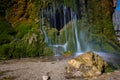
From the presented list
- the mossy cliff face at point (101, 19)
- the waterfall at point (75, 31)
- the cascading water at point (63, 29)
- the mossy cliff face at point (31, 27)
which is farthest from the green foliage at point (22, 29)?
the mossy cliff face at point (101, 19)

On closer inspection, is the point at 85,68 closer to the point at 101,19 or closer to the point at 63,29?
the point at 63,29

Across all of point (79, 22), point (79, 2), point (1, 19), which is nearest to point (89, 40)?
point (79, 22)

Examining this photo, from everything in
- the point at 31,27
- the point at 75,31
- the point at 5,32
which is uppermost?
the point at 31,27

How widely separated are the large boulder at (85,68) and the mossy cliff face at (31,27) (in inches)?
442

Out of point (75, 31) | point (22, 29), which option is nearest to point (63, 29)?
point (75, 31)

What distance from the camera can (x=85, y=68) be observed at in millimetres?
12359

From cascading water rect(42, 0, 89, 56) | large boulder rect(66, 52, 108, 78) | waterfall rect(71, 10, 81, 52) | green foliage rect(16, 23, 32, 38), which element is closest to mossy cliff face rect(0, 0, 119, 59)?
green foliage rect(16, 23, 32, 38)

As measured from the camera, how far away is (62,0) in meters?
27.0

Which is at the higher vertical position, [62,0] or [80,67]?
[62,0]

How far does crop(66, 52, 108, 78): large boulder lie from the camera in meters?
12.2

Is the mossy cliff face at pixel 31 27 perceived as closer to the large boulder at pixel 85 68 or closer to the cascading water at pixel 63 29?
the cascading water at pixel 63 29

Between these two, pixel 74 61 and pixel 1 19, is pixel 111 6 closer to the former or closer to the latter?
pixel 1 19

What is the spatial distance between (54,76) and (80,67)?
1.40 meters

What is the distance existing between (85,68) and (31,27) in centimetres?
1411
